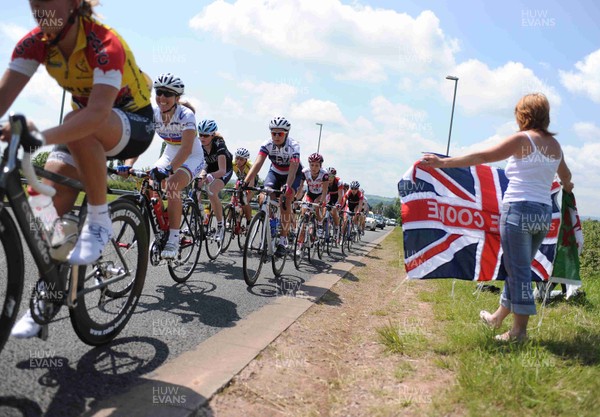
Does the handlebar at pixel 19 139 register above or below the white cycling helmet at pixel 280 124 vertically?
below

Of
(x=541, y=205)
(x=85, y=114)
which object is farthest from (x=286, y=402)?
(x=541, y=205)

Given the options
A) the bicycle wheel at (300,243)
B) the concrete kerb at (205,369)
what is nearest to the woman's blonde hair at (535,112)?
the concrete kerb at (205,369)

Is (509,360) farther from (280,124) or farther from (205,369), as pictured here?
(280,124)

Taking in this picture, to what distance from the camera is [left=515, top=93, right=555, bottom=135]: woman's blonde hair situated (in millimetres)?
3867

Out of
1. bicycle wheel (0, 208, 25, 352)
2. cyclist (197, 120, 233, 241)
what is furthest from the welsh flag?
cyclist (197, 120, 233, 241)

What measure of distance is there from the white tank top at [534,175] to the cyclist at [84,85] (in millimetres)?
3039

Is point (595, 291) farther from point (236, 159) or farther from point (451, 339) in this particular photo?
point (236, 159)

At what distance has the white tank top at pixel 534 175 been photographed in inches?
151

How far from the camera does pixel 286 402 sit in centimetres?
283

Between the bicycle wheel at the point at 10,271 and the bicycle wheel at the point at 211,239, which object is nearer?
the bicycle wheel at the point at 10,271

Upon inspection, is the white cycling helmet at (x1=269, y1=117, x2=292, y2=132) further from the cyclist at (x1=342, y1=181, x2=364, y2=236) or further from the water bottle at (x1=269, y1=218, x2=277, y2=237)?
the cyclist at (x1=342, y1=181, x2=364, y2=236)

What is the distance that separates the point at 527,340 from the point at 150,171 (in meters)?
3.74

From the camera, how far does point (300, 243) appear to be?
8773 mm

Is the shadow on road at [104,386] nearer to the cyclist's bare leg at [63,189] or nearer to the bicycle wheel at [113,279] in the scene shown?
the bicycle wheel at [113,279]
